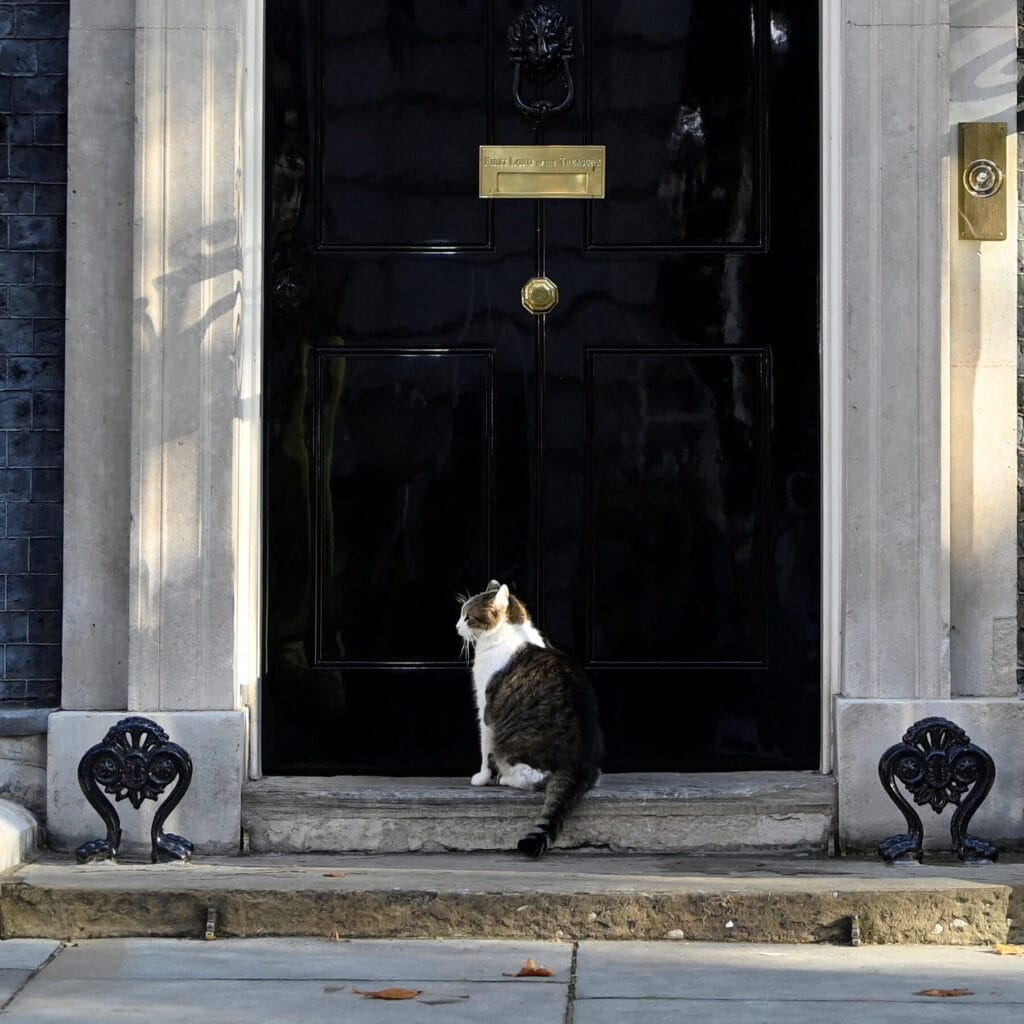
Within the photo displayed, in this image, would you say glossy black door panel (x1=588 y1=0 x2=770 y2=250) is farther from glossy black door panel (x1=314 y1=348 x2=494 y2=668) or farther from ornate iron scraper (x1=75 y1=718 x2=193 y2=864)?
ornate iron scraper (x1=75 y1=718 x2=193 y2=864)

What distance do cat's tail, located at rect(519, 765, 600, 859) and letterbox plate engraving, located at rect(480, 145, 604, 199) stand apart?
2099 mm

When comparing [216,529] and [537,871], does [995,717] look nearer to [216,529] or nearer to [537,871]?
[537,871]

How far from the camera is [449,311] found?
687 centimetres

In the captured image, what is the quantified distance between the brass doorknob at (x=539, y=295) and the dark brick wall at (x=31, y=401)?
1661mm

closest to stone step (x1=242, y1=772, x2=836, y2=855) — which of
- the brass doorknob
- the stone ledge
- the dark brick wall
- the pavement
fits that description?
the stone ledge

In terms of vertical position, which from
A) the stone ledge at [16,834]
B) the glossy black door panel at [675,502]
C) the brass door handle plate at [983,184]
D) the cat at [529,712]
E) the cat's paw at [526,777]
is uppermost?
the brass door handle plate at [983,184]

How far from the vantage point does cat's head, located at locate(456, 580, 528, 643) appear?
21.4ft

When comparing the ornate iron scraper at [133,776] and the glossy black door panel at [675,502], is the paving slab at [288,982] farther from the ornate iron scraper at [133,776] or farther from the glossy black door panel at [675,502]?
the glossy black door panel at [675,502]

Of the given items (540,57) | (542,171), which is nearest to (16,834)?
(542,171)

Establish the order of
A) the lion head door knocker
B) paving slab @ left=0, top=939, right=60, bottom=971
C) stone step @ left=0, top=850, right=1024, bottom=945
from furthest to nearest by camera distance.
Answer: the lion head door knocker → stone step @ left=0, top=850, right=1024, bottom=945 → paving slab @ left=0, top=939, right=60, bottom=971

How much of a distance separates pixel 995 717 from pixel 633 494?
1497mm

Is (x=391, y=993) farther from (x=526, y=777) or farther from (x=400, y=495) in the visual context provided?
(x=400, y=495)

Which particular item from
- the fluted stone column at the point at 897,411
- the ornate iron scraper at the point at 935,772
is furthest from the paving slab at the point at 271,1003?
the fluted stone column at the point at 897,411

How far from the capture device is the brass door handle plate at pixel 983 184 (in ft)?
21.6
